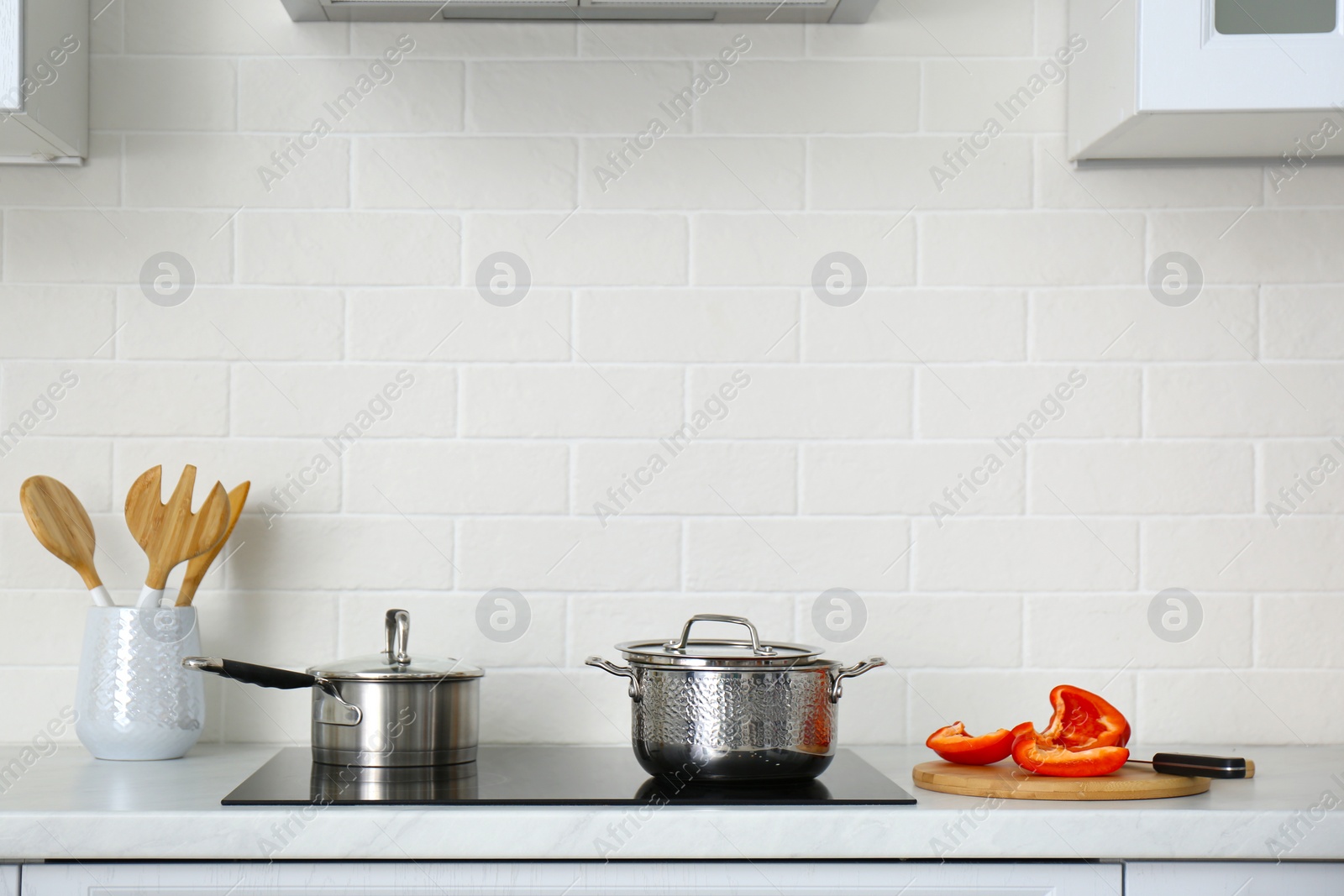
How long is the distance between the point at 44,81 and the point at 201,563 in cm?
62

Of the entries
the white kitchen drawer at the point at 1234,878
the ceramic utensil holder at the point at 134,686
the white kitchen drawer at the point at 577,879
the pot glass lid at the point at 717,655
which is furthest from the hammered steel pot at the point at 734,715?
the ceramic utensil holder at the point at 134,686

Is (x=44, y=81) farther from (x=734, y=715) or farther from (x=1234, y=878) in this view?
(x=1234, y=878)

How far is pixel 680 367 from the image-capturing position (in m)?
1.56

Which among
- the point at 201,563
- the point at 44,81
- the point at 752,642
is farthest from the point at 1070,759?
the point at 44,81

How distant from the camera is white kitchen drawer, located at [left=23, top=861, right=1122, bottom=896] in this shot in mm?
1092

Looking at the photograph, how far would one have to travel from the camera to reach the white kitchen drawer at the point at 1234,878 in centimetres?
111

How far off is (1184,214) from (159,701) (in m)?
1.46

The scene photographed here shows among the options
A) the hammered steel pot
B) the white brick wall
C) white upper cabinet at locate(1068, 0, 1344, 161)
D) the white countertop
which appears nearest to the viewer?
the white countertop

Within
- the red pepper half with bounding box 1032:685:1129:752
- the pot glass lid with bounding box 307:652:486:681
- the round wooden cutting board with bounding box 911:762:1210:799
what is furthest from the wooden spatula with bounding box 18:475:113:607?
the red pepper half with bounding box 1032:685:1129:752

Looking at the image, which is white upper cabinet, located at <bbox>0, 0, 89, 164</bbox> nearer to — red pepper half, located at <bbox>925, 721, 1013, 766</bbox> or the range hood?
the range hood

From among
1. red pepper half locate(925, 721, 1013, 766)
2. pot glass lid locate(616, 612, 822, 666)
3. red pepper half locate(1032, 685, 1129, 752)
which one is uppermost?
pot glass lid locate(616, 612, 822, 666)

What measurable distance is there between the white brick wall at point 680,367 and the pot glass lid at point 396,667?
187mm

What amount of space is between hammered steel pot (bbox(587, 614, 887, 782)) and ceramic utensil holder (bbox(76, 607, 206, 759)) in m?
0.53

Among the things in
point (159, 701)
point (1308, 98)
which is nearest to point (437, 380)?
point (159, 701)
